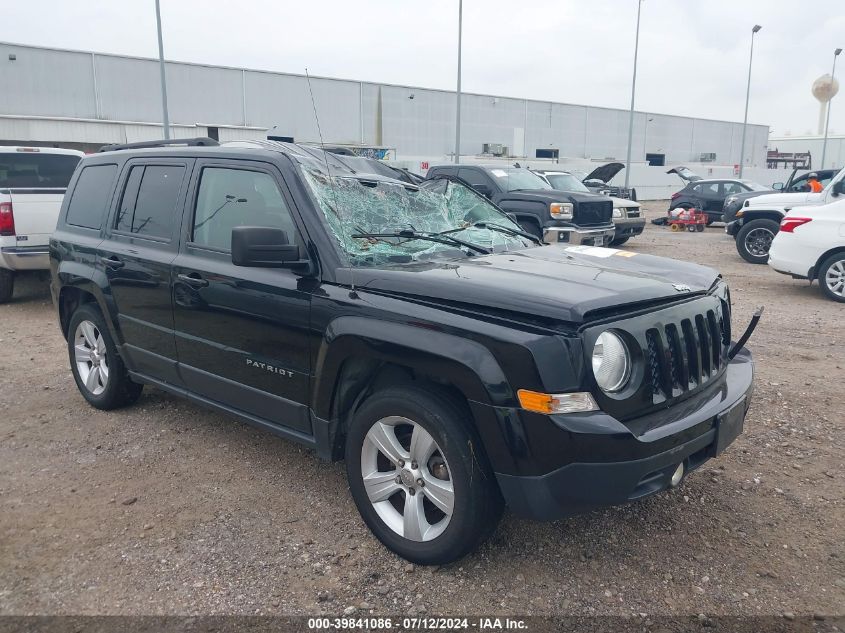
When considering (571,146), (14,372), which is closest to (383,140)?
(571,146)

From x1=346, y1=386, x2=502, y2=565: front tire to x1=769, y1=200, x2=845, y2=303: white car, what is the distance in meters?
8.11

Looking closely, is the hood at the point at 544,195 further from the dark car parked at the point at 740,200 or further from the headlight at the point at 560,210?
the dark car parked at the point at 740,200

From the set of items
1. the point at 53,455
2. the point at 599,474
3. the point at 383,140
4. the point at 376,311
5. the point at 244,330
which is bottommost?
the point at 53,455

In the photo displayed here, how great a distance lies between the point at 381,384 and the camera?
125 inches

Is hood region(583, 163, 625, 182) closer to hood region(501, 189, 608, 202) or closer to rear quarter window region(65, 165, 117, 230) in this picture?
hood region(501, 189, 608, 202)

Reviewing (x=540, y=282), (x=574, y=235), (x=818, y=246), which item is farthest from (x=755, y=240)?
(x=540, y=282)

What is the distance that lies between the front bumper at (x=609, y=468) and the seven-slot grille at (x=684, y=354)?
118mm

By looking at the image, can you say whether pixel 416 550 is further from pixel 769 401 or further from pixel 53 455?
pixel 769 401

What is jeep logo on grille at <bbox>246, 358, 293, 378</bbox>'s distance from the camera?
346cm

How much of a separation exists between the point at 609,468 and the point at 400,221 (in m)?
1.90

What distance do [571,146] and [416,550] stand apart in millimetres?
56423

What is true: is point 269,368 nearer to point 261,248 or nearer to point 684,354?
point 261,248

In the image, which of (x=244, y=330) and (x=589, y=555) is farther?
(x=244, y=330)

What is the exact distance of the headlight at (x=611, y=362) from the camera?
2.64 m
